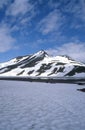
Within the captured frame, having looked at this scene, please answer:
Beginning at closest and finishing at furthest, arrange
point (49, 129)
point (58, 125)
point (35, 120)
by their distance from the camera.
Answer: point (49, 129)
point (58, 125)
point (35, 120)

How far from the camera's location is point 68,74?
15575 centimetres

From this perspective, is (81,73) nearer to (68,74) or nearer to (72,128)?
(68,74)

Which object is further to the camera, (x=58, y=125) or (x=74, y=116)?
(x=74, y=116)

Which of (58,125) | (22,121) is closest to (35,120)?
(22,121)

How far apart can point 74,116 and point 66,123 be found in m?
2.14

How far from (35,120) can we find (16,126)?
6.42 ft

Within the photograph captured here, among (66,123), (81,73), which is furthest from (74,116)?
(81,73)

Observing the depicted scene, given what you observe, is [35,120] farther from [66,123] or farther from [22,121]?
[66,123]

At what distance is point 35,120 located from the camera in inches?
526

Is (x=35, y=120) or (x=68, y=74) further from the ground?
(x=68, y=74)

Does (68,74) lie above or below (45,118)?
above

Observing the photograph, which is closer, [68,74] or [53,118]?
[53,118]

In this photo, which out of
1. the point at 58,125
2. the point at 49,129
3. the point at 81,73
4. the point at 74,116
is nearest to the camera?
the point at 49,129

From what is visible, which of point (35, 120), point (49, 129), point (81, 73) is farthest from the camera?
point (81, 73)
